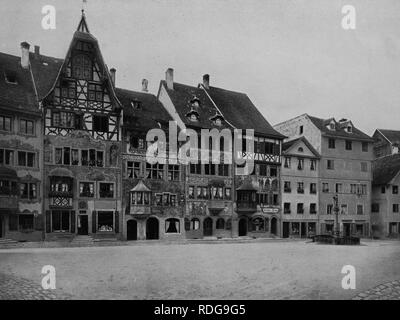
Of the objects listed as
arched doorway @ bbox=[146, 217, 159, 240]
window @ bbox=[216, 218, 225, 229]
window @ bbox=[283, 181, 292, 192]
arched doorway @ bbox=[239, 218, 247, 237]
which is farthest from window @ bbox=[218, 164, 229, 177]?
arched doorway @ bbox=[146, 217, 159, 240]

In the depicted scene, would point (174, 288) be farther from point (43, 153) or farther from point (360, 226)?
point (360, 226)

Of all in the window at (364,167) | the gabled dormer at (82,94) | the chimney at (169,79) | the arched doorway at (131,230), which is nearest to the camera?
the gabled dormer at (82,94)

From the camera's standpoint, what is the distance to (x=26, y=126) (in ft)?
90.9

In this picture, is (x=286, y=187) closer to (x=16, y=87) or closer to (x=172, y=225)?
(x=172, y=225)

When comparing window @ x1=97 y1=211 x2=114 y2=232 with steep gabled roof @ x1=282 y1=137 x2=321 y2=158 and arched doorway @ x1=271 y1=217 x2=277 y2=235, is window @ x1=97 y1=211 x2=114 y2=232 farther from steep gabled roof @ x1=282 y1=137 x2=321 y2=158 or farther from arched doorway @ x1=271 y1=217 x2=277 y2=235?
steep gabled roof @ x1=282 y1=137 x2=321 y2=158

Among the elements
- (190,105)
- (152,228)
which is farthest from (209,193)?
(190,105)

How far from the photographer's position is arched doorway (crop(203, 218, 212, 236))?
3562 centimetres

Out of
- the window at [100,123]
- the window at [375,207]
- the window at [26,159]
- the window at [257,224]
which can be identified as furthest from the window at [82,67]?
the window at [375,207]

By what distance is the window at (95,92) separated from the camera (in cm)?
2983

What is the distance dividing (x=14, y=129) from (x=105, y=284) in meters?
18.1

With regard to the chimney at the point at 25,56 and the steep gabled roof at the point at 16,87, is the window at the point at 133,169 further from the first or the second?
the chimney at the point at 25,56

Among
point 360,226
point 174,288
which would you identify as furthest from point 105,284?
point 360,226

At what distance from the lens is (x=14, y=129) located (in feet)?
88.2

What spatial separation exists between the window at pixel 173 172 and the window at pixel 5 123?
1184 centimetres
